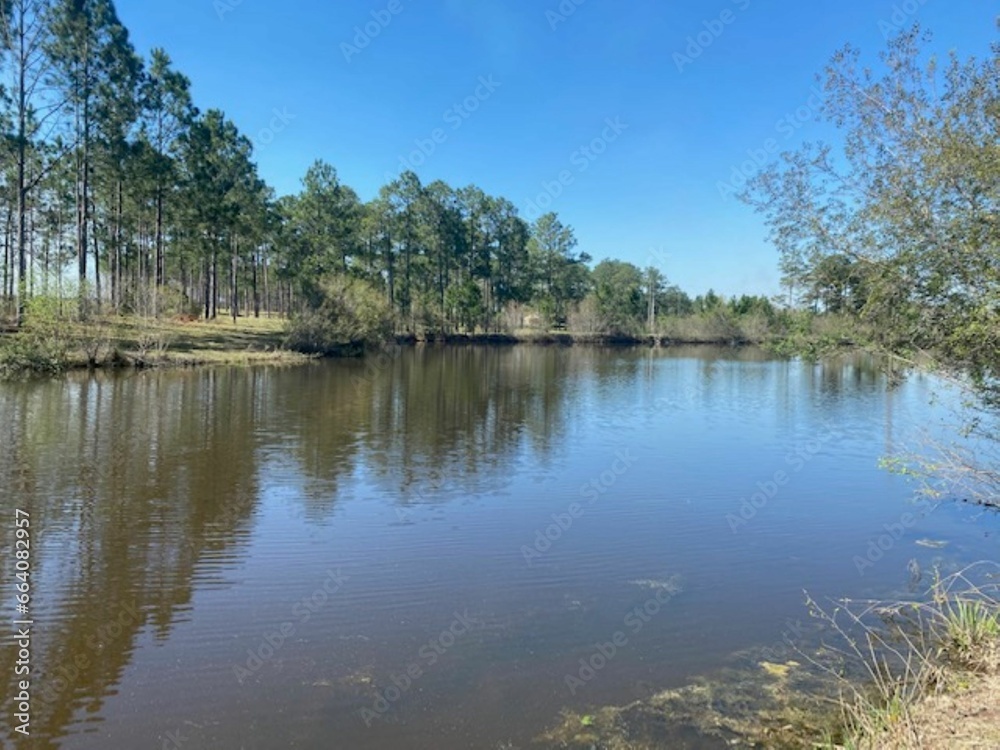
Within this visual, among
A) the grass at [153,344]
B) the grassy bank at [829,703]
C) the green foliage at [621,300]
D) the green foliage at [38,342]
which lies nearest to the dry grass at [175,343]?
the grass at [153,344]

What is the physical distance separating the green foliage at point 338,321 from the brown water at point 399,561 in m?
28.0

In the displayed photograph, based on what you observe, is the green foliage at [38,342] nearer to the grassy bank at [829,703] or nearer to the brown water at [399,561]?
the brown water at [399,561]

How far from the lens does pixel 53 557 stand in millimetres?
9047

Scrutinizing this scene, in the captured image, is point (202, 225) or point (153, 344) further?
point (202, 225)

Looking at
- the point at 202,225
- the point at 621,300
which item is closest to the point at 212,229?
the point at 202,225

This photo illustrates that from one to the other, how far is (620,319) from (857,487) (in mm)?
85730

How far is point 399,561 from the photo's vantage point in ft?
31.7

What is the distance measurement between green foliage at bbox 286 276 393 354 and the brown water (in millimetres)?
27954

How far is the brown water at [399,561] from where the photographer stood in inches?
238

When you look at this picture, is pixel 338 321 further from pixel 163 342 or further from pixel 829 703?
pixel 829 703

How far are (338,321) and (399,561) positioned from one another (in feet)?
149

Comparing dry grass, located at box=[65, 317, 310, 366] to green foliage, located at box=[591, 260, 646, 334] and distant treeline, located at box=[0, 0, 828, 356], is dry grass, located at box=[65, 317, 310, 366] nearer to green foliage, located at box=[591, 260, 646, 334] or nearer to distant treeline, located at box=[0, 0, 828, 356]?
distant treeline, located at box=[0, 0, 828, 356]

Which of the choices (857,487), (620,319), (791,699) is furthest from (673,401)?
(620,319)

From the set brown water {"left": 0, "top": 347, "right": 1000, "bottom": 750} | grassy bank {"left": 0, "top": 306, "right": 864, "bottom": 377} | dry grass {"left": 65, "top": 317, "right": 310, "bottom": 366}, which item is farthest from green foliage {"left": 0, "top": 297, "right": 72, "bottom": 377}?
brown water {"left": 0, "top": 347, "right": 1000, "bottom": 750}
